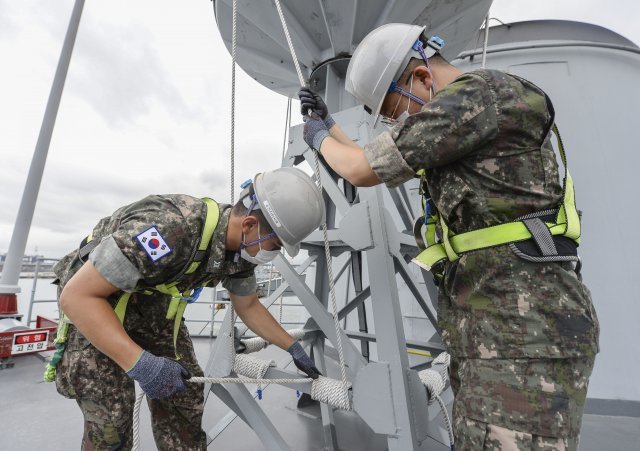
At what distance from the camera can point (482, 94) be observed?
3.44 ft

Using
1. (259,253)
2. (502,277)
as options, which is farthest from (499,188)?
(259,253)

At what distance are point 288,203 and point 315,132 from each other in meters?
0.37

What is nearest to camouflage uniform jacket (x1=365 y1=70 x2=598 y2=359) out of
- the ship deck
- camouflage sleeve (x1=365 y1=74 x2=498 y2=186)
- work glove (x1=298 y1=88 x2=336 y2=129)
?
camouflage sleeve (x1=365 y1=74 x2=498 y2=186)

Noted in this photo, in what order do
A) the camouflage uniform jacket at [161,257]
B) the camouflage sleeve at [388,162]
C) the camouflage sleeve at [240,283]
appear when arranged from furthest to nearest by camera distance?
the camouflage sleeve at [240,283]
the camouflage uniform jacket at [161,257]
the camouflage sleeve at [388,162]

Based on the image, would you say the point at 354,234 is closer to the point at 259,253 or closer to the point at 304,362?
the point at 259,253

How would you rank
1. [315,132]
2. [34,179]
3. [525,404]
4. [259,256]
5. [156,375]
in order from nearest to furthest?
[525,404] < [156,375] < [315,132] < [259,256] < [34,179]

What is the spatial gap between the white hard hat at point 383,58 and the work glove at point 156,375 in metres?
1.39

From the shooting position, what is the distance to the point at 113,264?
134cm

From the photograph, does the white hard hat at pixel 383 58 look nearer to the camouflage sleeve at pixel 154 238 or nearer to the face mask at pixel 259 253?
the face mask at pixel 259 253

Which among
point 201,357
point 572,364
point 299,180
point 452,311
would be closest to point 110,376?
point 299,180

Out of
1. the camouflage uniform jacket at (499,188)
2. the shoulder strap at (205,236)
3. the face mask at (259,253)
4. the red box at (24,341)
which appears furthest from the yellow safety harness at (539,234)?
the red box at (24,341)

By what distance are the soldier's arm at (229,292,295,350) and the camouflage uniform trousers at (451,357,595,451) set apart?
4.11ft

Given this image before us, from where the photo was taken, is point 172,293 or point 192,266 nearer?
point 192,266

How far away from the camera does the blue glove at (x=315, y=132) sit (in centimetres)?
147
